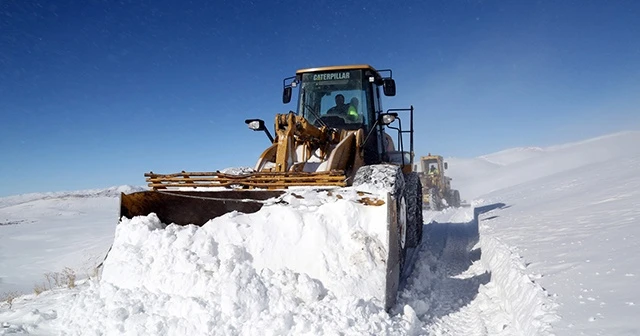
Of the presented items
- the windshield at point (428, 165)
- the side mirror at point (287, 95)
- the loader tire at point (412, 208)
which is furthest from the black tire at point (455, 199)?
the side mirror at point (287, 95)

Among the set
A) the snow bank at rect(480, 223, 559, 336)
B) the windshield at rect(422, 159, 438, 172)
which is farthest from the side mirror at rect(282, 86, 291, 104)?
the windshield at rect(422, 159, 438, 172)

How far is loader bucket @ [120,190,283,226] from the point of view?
4113 mm

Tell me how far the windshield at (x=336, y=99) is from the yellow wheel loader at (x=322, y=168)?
17mm

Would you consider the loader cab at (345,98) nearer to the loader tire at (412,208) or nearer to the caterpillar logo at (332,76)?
the caterpillar logo at (332,76)

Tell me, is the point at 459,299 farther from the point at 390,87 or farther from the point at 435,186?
the point at 435,186

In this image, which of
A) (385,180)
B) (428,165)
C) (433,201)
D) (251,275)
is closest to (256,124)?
(385,180)

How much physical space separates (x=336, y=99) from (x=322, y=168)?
1.87m

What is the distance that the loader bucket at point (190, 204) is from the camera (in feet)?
13.5

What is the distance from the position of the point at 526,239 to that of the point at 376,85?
3437 millimetres

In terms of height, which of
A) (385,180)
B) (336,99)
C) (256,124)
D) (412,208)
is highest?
(336,99)

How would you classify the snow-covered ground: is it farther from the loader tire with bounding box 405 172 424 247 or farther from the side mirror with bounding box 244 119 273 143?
the side mirror with bounding box 244 119 273 143

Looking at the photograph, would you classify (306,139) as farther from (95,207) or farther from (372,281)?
(95,207)

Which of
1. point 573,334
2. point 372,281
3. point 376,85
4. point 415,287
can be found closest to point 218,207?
point 372,281

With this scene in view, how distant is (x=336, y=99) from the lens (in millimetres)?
6777
